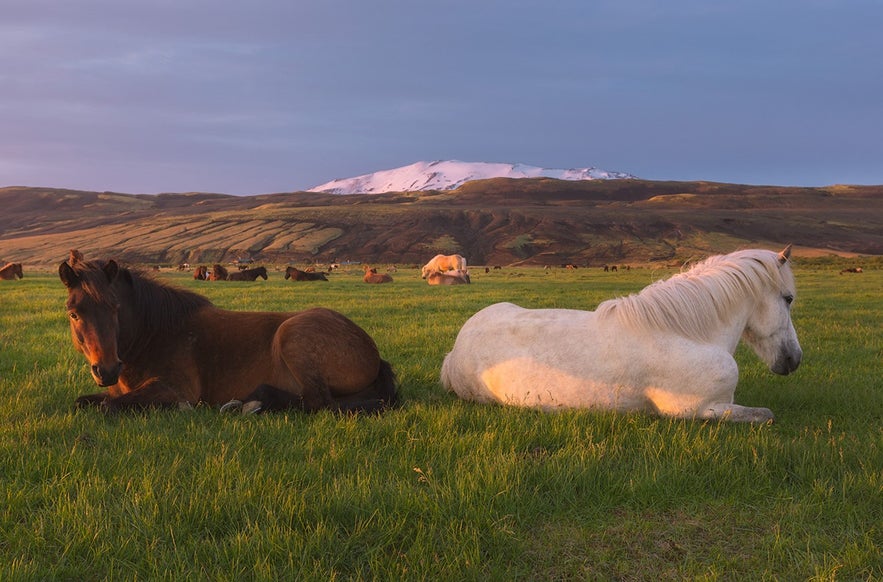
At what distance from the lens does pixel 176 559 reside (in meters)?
3.10

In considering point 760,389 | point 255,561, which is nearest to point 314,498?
point 255,561

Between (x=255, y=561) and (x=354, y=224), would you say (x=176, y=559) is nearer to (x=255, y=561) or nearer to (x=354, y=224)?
(x=255, y=561)

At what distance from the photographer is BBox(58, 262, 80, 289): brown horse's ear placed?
527cm

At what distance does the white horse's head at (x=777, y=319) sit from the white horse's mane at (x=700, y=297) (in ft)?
0.11

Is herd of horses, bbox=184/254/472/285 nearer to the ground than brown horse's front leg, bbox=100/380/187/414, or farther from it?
nearer to the ground

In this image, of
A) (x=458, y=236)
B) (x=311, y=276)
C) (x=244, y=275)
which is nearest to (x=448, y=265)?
(x=311, y=276)

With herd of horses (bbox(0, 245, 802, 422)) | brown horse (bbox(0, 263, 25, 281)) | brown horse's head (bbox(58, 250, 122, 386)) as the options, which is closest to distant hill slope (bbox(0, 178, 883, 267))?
brown horse (bbox(0, 263, 25, 281))

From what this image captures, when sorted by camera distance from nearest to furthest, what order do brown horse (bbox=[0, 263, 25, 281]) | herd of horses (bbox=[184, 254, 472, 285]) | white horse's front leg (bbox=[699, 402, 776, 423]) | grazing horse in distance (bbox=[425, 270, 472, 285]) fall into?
white horse's front leg (bbox=[699, 402, 776, 423])
brown horse (bbox=[0, 263, 25, 281])
grazing horse in distance (bbox=[425, 270, 472, 285])
herd of horses (bbox=[184, 254, 472, 285])

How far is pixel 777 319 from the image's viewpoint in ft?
20.5

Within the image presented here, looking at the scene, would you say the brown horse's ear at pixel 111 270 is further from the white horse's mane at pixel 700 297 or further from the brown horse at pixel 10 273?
the brown horse at pixel 10 273

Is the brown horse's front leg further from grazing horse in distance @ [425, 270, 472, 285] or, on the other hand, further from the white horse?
grazing horse in distance @ [425, 270, 472, 285]

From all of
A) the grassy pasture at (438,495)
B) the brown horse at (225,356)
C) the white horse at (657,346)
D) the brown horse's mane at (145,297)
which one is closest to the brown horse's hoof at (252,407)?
the brown horse at (225,356)

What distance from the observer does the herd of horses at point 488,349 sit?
5594 millimetres

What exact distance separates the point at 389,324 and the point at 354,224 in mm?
125371
